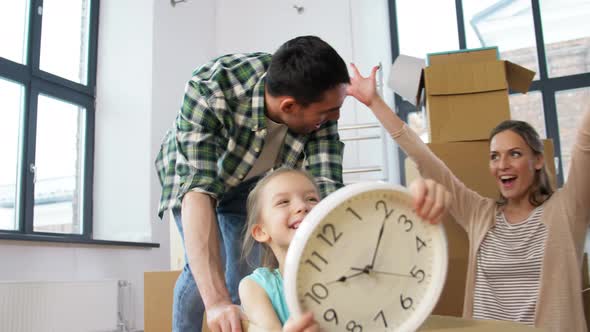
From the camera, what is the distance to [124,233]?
3414mm

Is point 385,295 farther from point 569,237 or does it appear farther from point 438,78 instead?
point 438,78

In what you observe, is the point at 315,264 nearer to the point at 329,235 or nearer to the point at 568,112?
the point at 329,235

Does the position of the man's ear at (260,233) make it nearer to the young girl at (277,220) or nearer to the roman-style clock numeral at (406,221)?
the young girl at (277,220)

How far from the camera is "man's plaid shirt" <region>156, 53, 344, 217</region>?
3.76 ft

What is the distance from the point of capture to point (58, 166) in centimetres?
331

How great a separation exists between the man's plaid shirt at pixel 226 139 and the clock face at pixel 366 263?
1.58ft

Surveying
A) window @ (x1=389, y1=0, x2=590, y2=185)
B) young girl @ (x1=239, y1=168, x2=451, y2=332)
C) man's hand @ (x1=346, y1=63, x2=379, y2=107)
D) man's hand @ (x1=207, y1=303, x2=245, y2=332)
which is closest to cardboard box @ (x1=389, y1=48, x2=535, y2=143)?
man's hand @ (x1=346, y1=63, x2=379, y2=107)

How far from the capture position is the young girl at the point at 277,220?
0.74m

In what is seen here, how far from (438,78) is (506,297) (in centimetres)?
79

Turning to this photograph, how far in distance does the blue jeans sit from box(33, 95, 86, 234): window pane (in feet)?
6.82

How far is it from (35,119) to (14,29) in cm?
50

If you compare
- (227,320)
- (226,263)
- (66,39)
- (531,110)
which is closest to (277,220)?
(227,320)

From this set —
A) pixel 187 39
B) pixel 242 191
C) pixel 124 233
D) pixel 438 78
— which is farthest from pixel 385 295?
pixel 187 39

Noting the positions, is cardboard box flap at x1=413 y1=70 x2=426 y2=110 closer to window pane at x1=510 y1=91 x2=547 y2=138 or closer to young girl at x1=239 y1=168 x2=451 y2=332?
young girl at x1=239 y1=168 x2=451 y2=332
